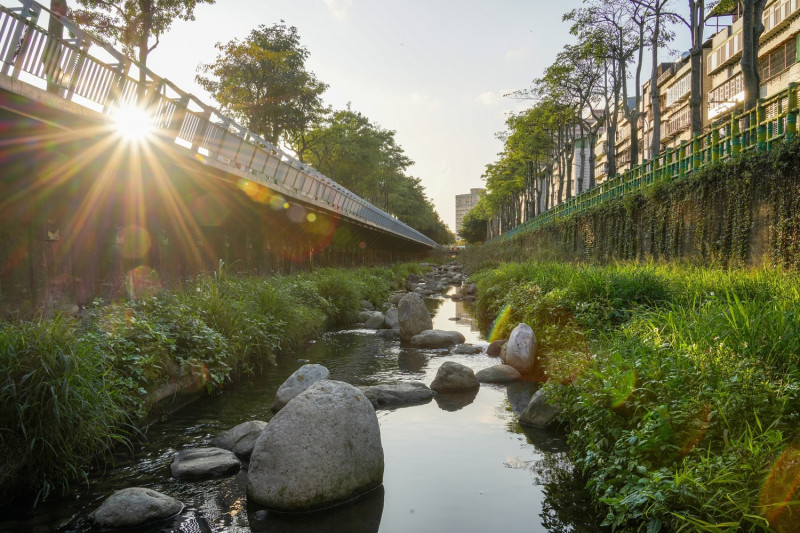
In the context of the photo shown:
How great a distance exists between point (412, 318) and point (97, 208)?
7.13m

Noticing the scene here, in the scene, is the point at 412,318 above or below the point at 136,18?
below

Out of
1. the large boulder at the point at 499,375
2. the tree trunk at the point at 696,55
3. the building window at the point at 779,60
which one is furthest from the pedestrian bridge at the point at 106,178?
the building window at the point at 779,60

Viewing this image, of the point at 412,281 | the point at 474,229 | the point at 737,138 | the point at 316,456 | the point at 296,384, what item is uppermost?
the point at 474,229

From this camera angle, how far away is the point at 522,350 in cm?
977

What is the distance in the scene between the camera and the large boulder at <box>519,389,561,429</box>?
674cm

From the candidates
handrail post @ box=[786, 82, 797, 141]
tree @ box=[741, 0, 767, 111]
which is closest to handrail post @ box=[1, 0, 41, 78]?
handrail post @ box=[786, 82, 797, 141]

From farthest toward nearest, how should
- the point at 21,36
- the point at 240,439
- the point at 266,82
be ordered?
the point at 266,82
the point at 21,36
the point at 240,439

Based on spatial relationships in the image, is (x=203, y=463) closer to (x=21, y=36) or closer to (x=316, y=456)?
(x=316, y=456)

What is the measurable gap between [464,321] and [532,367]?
851cm

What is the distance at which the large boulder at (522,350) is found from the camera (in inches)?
380

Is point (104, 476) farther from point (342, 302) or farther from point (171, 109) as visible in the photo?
point (342, 302)

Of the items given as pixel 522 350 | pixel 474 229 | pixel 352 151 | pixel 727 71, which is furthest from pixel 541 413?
pixel 474 229

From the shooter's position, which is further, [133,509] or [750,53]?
[750,53]

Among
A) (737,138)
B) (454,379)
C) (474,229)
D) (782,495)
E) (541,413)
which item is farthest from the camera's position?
(474,229)
